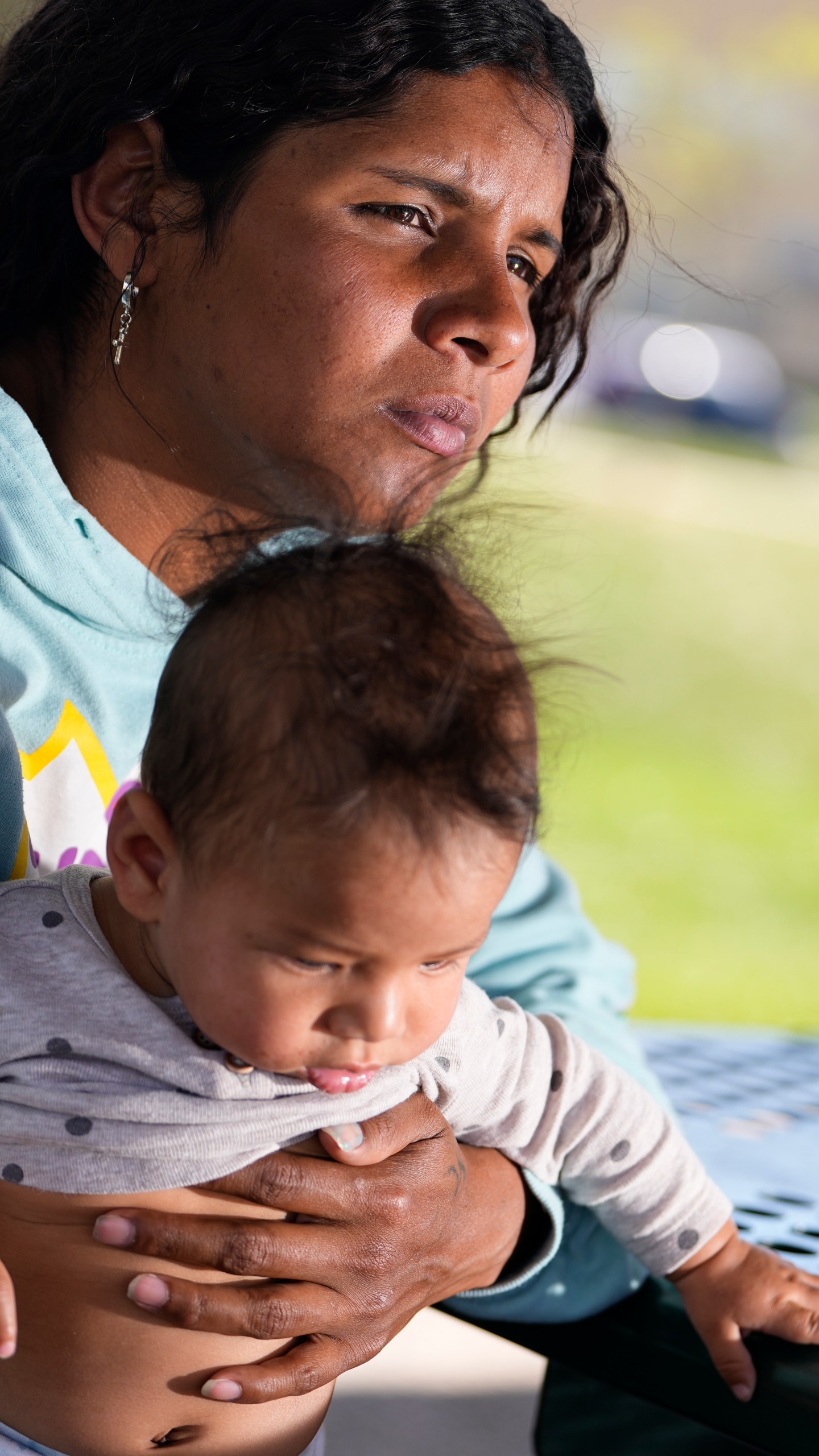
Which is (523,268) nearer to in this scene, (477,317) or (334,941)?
(477,317)

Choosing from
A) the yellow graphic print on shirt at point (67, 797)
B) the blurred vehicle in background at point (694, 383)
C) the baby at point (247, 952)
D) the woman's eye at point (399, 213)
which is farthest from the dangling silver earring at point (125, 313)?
the blurred vehicle in background at point (694, 383)

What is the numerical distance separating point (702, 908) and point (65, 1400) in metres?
5.07

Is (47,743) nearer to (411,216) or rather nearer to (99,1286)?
(99,1286)

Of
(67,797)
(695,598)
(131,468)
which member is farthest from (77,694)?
(695,598)

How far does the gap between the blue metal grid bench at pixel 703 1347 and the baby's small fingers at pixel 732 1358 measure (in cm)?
1

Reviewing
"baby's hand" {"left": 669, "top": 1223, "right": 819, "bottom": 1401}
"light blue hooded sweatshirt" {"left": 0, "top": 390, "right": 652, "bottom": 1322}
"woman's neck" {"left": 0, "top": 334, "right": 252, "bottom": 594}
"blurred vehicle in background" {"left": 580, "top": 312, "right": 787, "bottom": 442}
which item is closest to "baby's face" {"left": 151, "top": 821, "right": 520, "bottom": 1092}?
"light blue hooded sweatshirt" {"left": 0, "top": 390, "right": 652, "bottom": 1322}

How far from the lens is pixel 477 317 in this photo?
1.64 m

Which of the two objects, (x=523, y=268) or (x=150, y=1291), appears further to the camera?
(x=523, y=268)

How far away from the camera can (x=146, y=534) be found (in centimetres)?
182

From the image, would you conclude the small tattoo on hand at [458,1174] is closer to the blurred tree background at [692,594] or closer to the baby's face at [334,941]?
the baby's face at [334,941]

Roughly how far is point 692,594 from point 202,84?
364 inches

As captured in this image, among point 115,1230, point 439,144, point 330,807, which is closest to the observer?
point 330,807

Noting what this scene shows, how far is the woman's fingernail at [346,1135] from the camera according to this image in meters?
1.35

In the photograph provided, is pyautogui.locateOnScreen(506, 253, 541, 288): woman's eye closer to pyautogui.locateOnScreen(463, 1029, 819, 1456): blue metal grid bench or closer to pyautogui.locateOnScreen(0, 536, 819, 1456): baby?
pyautogui.locateOnScreen(0, 536, 819, 1456): baby
